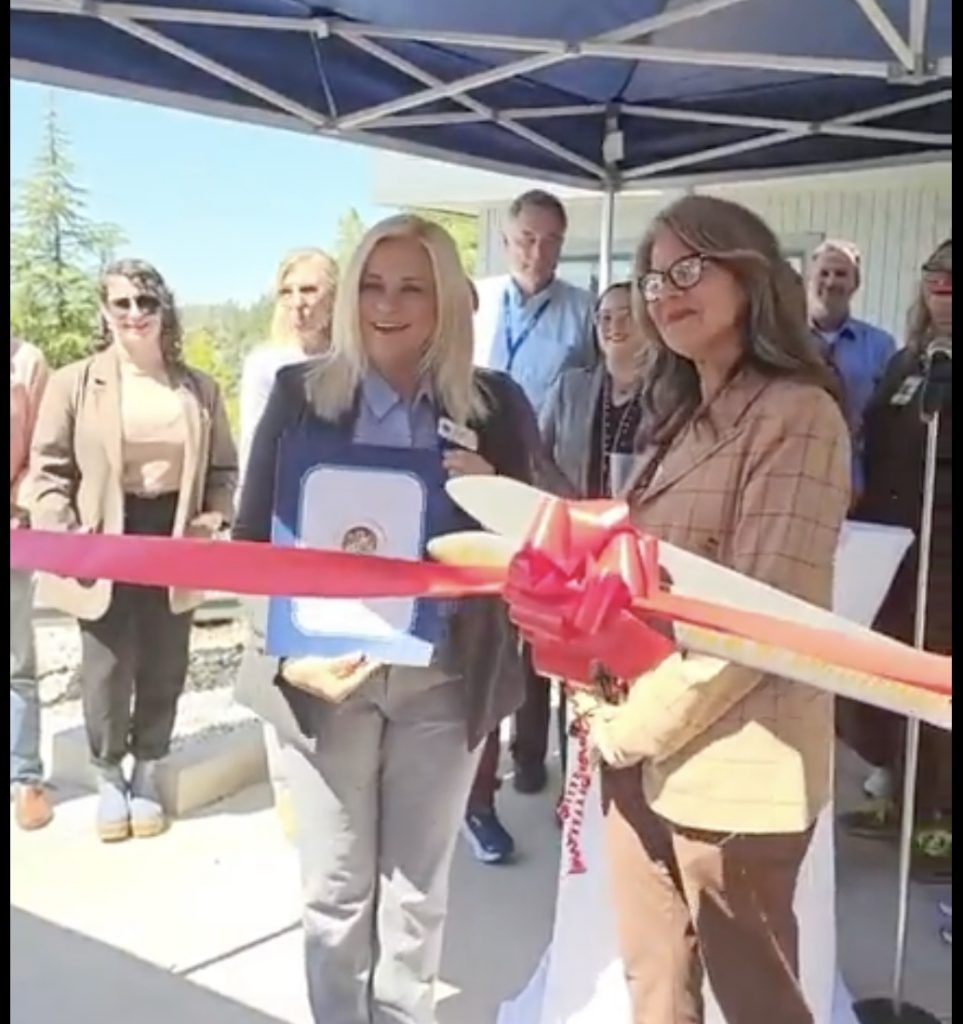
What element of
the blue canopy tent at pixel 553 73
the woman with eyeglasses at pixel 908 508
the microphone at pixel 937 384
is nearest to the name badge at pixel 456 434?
the microphone at pixel 937 384

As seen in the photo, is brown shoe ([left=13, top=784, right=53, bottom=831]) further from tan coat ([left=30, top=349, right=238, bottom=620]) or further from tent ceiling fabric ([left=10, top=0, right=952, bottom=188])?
tent ceiling fabric ([left=10, top=0, right=952, bottom=188])

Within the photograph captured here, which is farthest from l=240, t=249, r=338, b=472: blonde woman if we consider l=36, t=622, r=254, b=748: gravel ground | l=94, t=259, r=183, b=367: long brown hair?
l=36, t=622, r=254, b=748: gravel ground

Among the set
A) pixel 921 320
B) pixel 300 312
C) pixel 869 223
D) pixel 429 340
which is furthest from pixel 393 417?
pixel 869 223

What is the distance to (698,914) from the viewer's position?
1390 millimetres

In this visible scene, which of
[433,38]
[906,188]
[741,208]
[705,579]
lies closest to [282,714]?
[705,579]

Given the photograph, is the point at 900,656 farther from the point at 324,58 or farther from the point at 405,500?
the point at 324,58

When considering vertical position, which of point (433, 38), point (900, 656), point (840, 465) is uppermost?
point (433, 38)

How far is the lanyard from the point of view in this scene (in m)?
3.30

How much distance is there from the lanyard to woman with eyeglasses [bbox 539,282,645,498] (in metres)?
0.27

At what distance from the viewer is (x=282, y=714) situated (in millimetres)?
1685

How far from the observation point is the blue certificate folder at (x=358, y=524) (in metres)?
1.57

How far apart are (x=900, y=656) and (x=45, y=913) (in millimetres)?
2268

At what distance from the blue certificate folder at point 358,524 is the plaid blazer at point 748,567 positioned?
1.08 ft

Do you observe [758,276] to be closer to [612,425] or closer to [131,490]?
[612,425]
